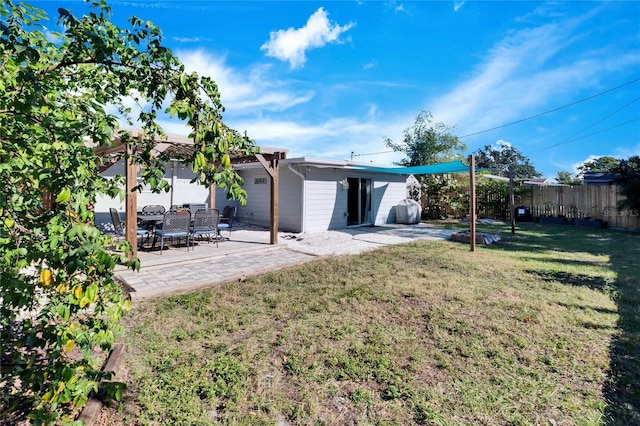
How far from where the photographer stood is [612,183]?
13.1 m

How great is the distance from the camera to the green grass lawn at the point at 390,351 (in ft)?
7.43

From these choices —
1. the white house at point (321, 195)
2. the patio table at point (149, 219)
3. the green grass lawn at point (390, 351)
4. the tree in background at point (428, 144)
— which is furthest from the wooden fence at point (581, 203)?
the patio table at point (149, 219)

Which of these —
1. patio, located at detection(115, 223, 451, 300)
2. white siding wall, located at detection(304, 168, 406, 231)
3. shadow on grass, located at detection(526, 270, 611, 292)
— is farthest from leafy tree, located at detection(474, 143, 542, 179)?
shadow on grass, located at detection(526, 270, 611, 292)

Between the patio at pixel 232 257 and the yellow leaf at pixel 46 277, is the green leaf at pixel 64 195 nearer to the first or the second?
the yellow leaf at pixel 46 277

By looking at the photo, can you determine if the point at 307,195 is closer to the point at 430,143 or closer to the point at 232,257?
the point at 232,257

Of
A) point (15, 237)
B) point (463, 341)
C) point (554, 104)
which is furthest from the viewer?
point (554, 104)

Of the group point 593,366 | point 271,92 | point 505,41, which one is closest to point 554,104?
point 505,41

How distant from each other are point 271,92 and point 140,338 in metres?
12.1

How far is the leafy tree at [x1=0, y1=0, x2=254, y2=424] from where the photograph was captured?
1250 millimetres

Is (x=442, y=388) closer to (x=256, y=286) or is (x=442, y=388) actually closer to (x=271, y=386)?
(x=271, y=386)

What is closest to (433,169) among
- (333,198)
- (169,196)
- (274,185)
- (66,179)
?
(333,198)

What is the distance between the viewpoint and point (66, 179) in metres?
1.30

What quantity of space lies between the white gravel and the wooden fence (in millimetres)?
7726

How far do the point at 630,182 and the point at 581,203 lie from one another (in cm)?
247
